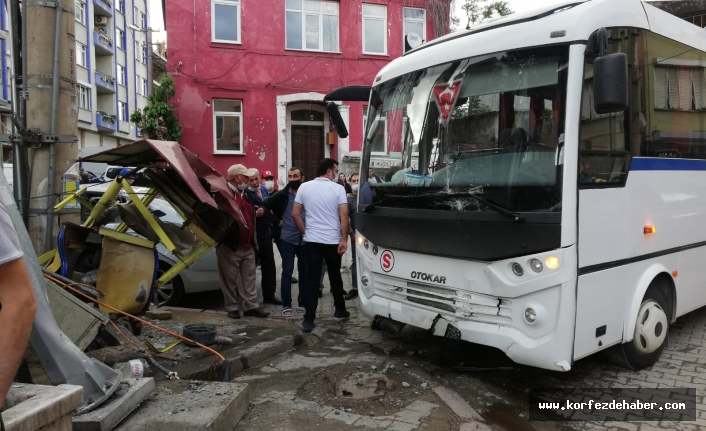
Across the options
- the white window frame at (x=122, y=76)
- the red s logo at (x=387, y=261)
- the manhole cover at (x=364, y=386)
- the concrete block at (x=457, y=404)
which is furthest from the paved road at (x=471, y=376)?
the white window frame at (x=122, y=76)

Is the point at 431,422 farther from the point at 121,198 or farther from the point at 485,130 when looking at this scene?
the point at 121,198

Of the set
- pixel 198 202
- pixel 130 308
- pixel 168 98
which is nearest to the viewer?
pixel 130 308

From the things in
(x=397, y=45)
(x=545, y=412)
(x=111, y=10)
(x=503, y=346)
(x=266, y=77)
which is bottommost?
(x=545, y=412)

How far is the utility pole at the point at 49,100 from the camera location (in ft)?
15.4

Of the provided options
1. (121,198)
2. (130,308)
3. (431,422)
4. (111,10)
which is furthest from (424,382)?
(111,10)

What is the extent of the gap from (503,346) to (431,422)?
82 cm

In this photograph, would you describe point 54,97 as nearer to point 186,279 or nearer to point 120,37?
point 186,279

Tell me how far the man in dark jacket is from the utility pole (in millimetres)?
2754

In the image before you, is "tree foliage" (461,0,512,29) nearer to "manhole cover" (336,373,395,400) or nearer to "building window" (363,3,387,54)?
→ "building window" (363,3,387,54)

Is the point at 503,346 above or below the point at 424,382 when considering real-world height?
above

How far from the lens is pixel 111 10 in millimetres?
38812

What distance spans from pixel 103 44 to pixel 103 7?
267 cm

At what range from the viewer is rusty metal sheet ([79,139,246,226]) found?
198 inches

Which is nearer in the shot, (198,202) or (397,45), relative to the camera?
(198,202)
